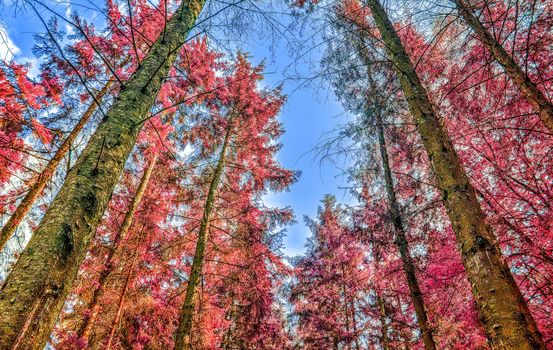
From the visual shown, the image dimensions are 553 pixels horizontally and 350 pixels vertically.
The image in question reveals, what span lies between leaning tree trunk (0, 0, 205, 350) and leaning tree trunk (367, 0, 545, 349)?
240cm

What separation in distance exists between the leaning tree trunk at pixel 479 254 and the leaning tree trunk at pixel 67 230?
7.87 feet

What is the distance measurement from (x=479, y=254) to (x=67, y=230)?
2.56 m

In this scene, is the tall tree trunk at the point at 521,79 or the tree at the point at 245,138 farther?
the tree at the point at 245,138

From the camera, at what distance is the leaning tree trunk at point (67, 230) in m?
1.22

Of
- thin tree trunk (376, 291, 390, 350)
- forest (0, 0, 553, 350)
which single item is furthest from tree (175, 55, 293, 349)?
thin tree trunk (376, 291, 390, 350)

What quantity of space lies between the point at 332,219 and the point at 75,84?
1422 cm

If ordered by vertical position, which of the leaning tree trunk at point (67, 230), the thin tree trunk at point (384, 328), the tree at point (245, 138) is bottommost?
the leaning tree trunk at point (67, 230)

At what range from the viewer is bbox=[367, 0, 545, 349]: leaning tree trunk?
1634mm

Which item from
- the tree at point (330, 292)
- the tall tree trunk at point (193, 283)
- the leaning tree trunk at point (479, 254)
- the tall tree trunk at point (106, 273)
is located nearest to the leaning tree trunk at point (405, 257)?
the leaning tree trunk at point (479, 254)

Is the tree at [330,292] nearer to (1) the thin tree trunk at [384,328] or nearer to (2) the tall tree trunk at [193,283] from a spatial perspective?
(1) the thin tree trunk at [384,328]

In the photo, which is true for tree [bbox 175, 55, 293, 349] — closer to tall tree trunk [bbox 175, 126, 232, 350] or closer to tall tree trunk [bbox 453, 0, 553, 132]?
tall tree trunk [bbox 175, 126, 232, 350]

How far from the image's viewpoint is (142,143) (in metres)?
8.63

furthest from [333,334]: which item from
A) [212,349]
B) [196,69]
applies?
[196,69]

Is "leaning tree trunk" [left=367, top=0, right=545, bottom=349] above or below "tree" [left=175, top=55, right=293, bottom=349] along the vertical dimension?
below
